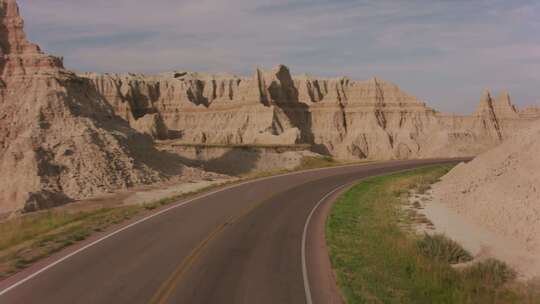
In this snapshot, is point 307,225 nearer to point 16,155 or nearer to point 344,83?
point 16,155

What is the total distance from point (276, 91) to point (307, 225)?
94.7 meters

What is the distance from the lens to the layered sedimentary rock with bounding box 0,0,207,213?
36.2m

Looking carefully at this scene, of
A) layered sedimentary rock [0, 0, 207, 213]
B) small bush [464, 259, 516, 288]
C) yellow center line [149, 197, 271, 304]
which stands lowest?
small bush [464, 259, 516, 288]

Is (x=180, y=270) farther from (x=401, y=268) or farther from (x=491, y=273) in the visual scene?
(x=491, y=273)

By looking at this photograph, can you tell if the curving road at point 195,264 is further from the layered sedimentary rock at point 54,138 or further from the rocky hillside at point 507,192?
the layered sedimentary rock at point 54,138

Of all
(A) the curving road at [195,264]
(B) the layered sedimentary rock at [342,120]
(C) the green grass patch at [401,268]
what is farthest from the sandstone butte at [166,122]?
(C) the green grass patch at [401,268]

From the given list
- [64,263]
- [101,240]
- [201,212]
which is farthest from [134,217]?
[64,263]

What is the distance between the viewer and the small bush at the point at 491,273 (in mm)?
14148

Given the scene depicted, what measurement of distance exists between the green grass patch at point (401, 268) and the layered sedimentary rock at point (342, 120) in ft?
215

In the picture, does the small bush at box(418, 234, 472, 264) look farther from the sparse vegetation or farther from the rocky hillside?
the sparse vegetation

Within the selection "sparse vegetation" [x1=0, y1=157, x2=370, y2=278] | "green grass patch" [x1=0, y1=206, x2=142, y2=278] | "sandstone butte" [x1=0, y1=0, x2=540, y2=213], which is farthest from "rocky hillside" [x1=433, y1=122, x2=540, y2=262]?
"sandstone butte" [x1=0, y1=0, x2=540, y2=213]

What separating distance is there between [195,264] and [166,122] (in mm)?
118975

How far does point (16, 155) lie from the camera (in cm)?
3781

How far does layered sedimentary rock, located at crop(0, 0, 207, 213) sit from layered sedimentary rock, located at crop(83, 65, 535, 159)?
146ft
